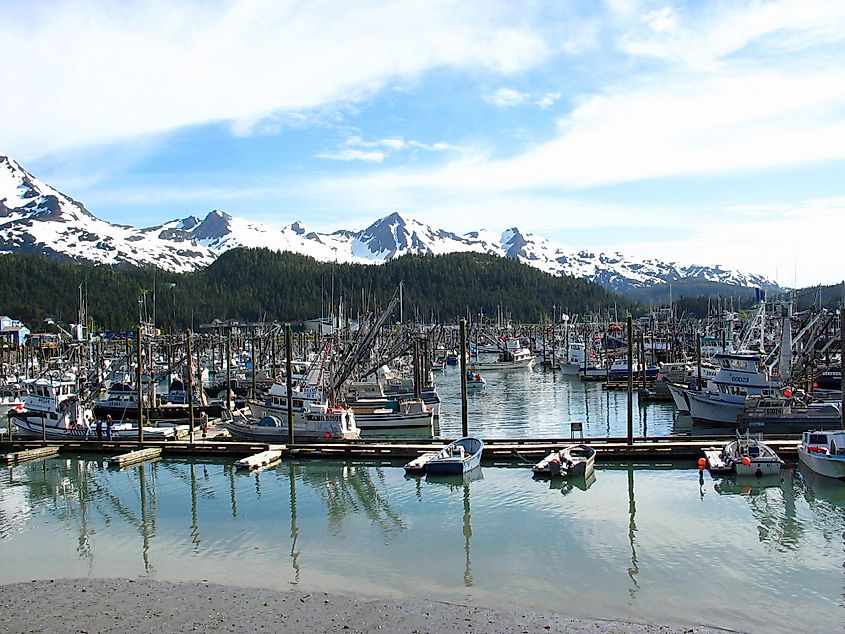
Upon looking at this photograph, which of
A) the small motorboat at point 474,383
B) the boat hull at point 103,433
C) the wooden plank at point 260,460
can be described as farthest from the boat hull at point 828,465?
the small motorboat at point 474,383

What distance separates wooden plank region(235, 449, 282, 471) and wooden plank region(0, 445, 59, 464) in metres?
11.7

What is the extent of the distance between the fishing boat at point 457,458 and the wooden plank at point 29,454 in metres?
22.2

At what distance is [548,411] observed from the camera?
62.8 meters

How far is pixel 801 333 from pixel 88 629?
57735mm

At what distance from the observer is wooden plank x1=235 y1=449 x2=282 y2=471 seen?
38.6 metres

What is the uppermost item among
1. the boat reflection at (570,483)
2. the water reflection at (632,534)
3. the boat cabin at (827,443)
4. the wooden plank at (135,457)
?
the boat cabin at (827,443)

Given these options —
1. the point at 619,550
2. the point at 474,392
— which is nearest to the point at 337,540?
the point at 619,550

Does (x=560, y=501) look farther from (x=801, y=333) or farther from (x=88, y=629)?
(x=801, y=333)

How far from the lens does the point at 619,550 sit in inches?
989

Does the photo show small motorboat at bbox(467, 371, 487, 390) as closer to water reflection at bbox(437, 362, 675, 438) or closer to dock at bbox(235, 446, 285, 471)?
water reflection at bbox(437, 362, 675, 438)

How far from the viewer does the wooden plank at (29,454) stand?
138ft

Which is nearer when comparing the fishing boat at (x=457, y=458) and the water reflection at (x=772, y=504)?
the water reflection at (x=772, y=504)

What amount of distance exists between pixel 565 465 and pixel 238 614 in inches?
743

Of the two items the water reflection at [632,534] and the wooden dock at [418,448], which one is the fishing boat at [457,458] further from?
the water reflection at [632,534]
